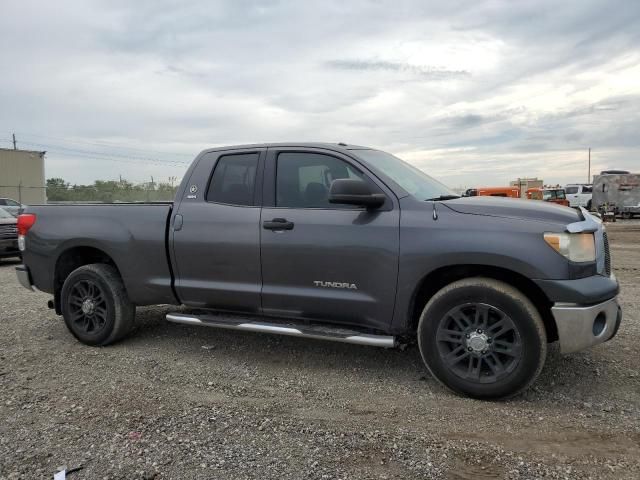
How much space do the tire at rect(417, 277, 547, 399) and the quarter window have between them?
47.7 inches

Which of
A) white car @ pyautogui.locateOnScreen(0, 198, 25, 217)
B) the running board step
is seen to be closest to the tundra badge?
the running board step

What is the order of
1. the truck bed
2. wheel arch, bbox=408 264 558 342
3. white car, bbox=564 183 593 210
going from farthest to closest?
white car, bbox=564 183 593 210 → the truck bed → wheel arch, bbox=408 264 558 342

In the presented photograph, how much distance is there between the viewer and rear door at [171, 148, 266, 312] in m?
4.47

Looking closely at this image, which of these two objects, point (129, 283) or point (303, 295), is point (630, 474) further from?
point (129, 283)

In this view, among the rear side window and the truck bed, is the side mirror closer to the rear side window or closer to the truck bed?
the rear side window

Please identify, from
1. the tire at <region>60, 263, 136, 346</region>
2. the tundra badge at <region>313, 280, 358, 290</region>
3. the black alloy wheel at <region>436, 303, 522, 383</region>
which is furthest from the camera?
the tire at <region>60, 263, 136, 346</region>

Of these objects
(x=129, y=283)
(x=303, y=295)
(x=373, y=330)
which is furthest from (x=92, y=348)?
(x=373, y=330)

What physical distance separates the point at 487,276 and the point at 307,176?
166 cm

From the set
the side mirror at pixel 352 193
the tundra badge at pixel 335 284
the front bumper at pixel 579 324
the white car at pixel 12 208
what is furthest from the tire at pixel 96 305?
the white car at pixel 12 208

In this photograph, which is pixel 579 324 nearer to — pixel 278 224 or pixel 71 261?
pixel 278 224

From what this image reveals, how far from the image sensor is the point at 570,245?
3.52 m

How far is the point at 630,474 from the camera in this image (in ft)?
9.04

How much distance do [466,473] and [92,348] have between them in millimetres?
3796

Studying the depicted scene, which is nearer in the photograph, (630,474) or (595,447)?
(630,474)
